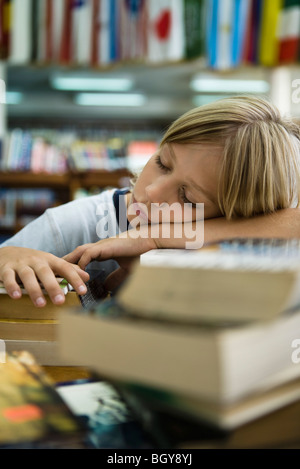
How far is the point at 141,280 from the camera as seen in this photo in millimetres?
343

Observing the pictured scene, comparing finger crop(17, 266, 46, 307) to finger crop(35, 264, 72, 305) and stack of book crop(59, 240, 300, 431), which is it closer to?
finger crop(35, 264, 72, 305)

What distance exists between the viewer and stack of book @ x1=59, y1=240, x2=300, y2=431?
0.28 meters

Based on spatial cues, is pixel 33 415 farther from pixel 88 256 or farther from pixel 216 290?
pixel 88 256

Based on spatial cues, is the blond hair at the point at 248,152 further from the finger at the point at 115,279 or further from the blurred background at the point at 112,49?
the blurred background at the point at 112,49

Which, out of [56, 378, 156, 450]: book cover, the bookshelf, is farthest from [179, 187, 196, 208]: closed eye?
the bookshelf

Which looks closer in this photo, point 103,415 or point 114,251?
point 103,415

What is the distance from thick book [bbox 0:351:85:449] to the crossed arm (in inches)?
7.4

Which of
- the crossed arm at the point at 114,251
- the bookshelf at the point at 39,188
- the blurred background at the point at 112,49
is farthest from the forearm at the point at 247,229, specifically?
the bookshelf at the point at 39,188

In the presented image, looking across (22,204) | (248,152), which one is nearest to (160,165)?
(248,152)

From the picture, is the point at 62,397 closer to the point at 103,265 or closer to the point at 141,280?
the point at 141,280

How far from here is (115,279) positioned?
0.77 metres

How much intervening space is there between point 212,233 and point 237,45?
2451 millimetres

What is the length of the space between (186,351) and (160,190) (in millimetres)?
588
